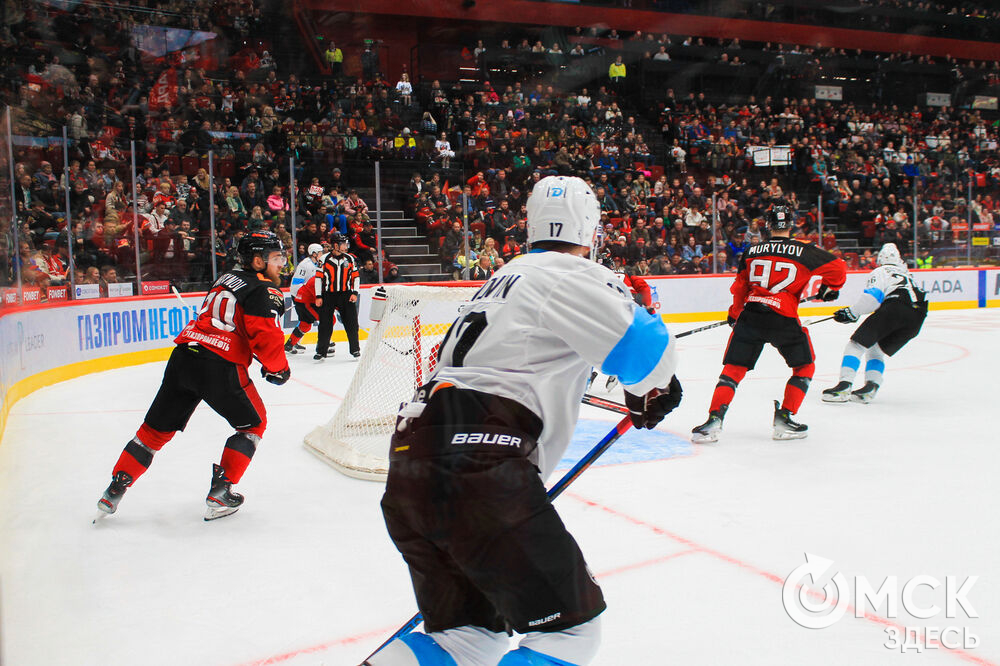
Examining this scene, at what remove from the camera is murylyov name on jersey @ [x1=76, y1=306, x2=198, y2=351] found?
8227mm

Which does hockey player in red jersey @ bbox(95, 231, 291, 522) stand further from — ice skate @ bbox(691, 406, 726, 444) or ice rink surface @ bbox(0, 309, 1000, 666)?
ice skate @ bbox(691, 406, 726, 444)

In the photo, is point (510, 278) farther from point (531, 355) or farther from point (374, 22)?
point (374, 22)

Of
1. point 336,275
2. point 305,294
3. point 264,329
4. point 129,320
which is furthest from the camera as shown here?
point 305,294

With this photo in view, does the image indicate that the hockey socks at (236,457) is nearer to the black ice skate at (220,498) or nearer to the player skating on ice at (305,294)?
the black ice skate at (220,498)

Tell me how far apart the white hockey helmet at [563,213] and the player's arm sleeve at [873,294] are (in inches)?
183

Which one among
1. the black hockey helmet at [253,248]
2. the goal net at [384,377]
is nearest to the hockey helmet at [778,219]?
the goal net at [384,377]

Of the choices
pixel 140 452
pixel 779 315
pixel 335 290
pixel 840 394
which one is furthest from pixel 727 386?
pixel 335 290

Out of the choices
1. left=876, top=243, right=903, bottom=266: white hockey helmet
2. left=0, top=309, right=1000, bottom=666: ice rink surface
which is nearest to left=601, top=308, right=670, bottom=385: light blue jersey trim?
left=0, top=309, right=1000, bottom=666: ice rink surface

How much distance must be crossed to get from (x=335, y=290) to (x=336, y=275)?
159mm

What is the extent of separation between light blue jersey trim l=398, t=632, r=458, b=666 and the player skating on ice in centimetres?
763

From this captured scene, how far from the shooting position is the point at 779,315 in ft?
15.5

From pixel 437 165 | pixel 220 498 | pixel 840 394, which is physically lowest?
pixel 840 394

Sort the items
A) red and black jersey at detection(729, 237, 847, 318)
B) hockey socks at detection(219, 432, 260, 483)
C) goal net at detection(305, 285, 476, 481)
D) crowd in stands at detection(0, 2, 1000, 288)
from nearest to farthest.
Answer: hockey socks at detection(219, 432, 260, 483), goal net at detection(305, 285, 476, 481), red and black jersey at detection(729, 237, 847, 318), crowd in stands at detection(0, 2, 1000, 288)

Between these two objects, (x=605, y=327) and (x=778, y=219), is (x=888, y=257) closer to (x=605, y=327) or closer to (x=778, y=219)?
(x=778, y=219)
